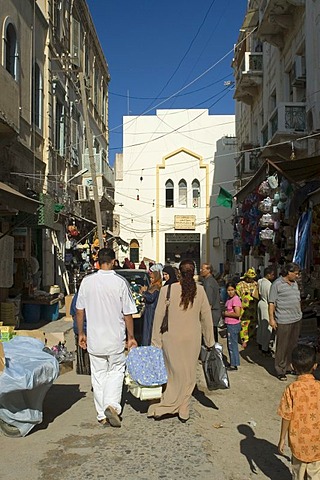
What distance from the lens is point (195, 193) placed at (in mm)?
37812

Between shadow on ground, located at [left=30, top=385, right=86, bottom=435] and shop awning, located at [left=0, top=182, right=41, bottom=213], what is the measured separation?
3.67 meters

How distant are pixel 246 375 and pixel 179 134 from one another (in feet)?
103

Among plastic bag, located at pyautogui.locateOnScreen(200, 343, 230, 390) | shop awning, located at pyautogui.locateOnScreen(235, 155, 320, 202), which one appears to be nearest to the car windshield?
shop awning, located at pyautogui.locateOnScreen(235, 155, 320, 202)

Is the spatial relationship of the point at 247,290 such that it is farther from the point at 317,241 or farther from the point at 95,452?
the point at 95,452

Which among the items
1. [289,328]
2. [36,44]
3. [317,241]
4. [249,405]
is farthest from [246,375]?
[36,44]

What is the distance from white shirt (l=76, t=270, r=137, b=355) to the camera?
215 inches

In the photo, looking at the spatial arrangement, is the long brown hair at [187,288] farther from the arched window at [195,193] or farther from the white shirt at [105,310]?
the arched window at [195,193]

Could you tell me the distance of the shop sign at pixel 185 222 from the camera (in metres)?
37.1

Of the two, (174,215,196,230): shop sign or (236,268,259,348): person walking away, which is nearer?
(236,268,259,348): person walking away

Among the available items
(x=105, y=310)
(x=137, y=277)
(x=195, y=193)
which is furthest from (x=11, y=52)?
(x=195, y=193)

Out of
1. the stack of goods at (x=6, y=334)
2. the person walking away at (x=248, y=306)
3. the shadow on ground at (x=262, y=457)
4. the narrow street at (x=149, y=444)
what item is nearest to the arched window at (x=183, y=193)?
the person walking away at (x=248, y=306)

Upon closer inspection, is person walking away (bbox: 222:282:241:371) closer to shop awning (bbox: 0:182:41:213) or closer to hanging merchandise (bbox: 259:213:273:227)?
hanging merchandise (bbox: 259:213:273:227)

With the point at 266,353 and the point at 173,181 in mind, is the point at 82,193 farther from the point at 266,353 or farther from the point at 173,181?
the point at 173,181

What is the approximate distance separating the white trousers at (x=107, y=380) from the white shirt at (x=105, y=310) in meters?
0.10
